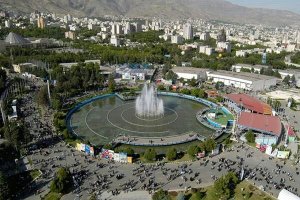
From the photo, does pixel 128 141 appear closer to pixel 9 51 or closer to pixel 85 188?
pixel 85 188

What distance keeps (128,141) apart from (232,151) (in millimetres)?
12616

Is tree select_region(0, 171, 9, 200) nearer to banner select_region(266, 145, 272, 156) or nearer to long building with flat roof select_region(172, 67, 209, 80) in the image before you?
banner select_region(266, 145, 272, 156)

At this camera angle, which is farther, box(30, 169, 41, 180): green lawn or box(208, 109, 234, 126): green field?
box(208, 109, 234, 126): green field

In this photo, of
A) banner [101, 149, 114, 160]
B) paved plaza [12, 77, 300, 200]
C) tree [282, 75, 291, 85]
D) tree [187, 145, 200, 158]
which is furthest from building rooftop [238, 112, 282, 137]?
tree [282, 75, 291, 85]

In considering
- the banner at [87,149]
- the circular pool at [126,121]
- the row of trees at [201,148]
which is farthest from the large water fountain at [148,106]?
the banner at [87,149]

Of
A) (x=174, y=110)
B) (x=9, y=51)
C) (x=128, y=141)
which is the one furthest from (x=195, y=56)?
(x=128, y=141)

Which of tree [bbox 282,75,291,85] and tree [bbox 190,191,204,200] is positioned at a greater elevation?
tree [bbox 282,75,291,85]

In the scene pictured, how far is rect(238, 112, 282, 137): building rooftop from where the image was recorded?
37.6m

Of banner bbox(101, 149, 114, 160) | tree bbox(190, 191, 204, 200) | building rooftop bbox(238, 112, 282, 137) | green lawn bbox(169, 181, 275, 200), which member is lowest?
green lawn bbox(169, 181, 275, 200)

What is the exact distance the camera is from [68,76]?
58406mm

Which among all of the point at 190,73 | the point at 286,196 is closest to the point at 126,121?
the point at 286,196

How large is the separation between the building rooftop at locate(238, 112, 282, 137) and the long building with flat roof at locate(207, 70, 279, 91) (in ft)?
70.0

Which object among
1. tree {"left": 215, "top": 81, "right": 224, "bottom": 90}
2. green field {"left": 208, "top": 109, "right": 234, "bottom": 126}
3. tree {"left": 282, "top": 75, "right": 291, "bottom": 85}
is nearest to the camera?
green field {"left": 208, "top": 109, "right": 234, "bottom": 126}

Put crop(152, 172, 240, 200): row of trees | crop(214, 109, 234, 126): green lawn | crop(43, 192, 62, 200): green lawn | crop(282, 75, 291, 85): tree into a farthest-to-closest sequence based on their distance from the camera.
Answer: crop(282, 75, 291, 85): tree → crop(214, 109, 234, 126): green lawn → crop(43, 192, 62, 200): green lawn → crop(152, 172, 240, 200): row of trees
